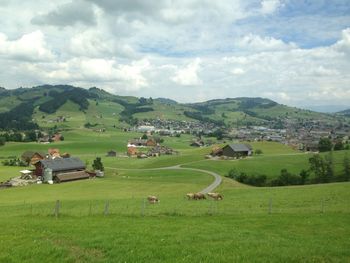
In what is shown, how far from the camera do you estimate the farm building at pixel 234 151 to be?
15012cm

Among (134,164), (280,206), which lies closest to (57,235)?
(280,206)

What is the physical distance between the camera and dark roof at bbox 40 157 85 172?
358 ft

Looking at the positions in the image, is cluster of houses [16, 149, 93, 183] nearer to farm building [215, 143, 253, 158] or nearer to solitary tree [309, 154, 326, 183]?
farm building [215, 143, 253, 158]

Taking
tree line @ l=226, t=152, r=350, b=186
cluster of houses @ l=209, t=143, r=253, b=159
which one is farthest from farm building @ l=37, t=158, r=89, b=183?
cluster of houses @ l=209, t=143, r=253, b=159

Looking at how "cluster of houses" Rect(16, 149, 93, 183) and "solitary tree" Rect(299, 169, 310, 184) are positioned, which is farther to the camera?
"cluster of houses" Rect(16, 149, 93, 183)

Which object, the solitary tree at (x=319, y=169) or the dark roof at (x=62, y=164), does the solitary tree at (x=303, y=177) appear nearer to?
the solitary tree at (x=319, y=169)

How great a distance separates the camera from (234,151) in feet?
490

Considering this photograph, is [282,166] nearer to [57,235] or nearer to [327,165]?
[327,165]

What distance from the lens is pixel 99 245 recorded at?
19078mm

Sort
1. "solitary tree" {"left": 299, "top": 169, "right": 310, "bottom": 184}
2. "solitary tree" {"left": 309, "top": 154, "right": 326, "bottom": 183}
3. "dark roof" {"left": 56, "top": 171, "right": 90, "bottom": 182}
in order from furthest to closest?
"dark roof" {"left": 56, "top": 171, "right": 90, "bottom": 182} < "solitary tree" {"left": 309, "top": 154, "right": 326, "bottom": 183} < "solitary tree" {"left": 299, "top": 169, "right": 310, "bottom": 184}

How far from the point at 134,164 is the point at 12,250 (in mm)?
120181

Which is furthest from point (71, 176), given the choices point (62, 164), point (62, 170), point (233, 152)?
point (233, 152)


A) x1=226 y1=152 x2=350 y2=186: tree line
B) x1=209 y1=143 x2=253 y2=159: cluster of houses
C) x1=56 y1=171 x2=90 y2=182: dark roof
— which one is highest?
x1=209 y1=143 x2=253 y2=159: cluster of houses

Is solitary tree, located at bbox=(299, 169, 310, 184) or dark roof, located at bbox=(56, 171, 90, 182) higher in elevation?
solitary tree, located at bbox=(299, 169, 310, 184)
